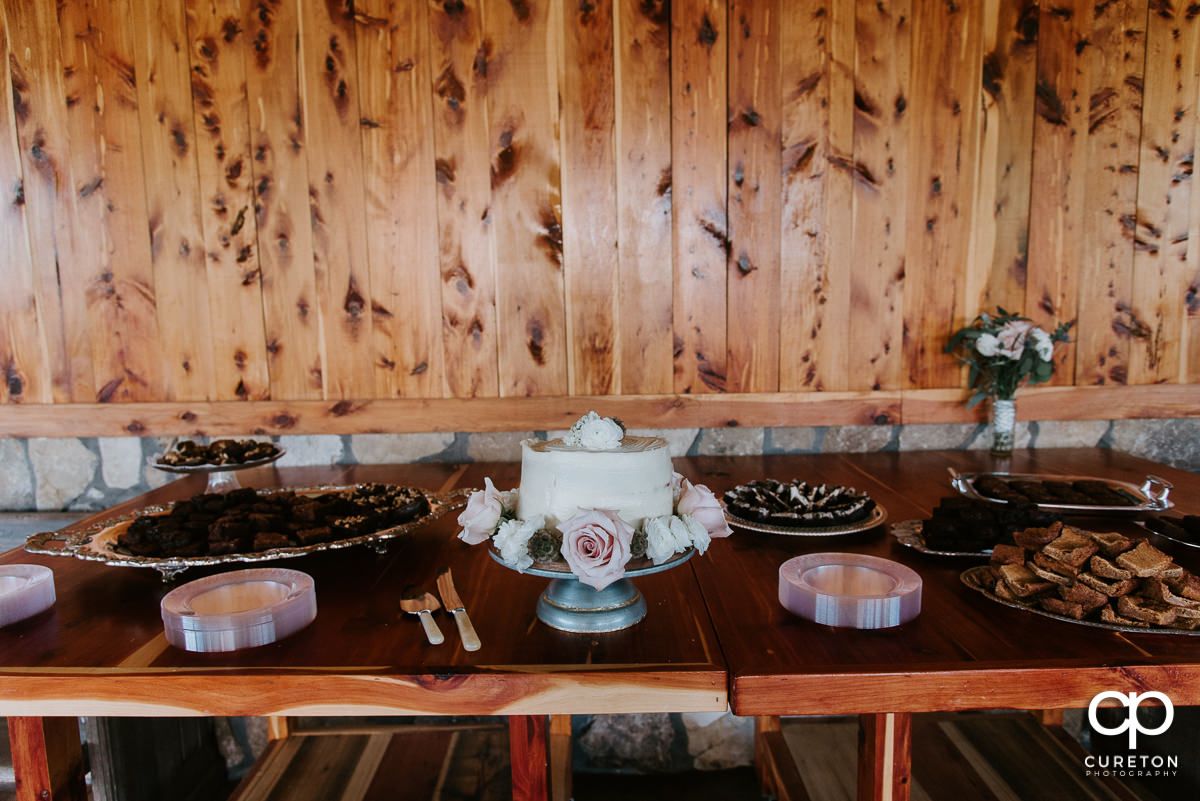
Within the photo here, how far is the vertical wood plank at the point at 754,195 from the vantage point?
2037 millimetres

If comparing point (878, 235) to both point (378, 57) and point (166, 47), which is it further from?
point (166, 47)

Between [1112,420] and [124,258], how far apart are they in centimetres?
293

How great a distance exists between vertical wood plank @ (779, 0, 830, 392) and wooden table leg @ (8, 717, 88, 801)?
70.4 inches

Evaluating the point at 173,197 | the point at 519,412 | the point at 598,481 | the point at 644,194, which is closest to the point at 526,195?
the point at 644,194

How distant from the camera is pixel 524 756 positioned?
95 cm

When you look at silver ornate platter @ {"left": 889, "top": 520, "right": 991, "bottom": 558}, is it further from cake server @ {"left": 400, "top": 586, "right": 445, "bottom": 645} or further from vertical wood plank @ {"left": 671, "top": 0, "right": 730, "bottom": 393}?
vertical wood plank @ {"left": 671, "top": 0, "right": 730, "bottom": 393}

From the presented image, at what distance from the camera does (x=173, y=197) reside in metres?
2.08

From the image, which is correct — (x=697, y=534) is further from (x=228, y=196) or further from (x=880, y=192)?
(x=228, y=196)

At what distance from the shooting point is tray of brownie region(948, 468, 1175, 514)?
1394 mm

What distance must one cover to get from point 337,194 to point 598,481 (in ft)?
5.26

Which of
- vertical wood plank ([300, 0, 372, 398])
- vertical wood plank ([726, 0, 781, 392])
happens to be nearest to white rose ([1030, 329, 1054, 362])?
vertical wood plank ([726, 0, 781, 392])

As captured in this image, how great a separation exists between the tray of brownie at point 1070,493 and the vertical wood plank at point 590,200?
3.31 feet

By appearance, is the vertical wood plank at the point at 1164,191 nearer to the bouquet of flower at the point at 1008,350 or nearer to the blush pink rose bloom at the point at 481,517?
the bouquet of flower at the point at 1008,350

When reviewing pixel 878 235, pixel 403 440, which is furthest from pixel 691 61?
pixel 403 440
